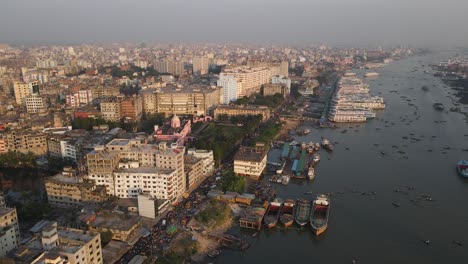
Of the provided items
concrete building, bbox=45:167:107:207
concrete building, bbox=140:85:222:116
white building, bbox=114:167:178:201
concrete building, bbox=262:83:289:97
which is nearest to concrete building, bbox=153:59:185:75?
concrete building, bbox=262:83:289:97

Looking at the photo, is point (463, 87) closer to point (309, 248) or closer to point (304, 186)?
point (304, 186)

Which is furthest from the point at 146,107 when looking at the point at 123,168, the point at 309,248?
the point at 309,248

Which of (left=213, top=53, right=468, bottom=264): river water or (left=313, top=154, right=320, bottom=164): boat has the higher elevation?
(left=313, top=154, right=320, bottom=164): boat

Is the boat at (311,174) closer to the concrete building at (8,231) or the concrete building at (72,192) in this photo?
the concrete building at (72,192)

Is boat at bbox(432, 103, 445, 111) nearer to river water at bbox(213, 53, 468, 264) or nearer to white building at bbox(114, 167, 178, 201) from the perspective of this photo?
river water at bbox(213, 53, 468, 264)

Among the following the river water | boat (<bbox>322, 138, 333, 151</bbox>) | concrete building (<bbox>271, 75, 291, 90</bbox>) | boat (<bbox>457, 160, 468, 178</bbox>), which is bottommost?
the river water

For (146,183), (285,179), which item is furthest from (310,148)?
(146,183)

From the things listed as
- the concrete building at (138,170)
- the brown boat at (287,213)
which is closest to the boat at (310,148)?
the brown boat at (287,213)
